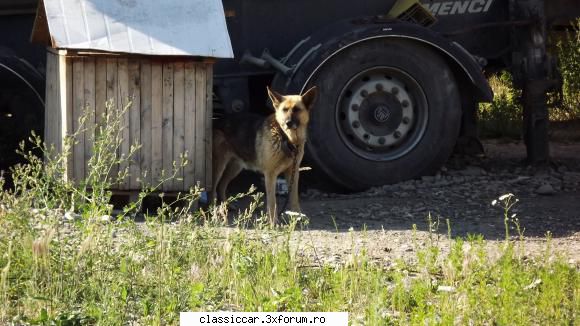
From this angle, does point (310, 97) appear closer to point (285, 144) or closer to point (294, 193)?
point (285, 144)

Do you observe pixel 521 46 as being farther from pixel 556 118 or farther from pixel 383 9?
pixel 556 118

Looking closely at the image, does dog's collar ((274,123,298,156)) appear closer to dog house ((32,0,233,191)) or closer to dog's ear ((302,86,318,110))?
dog's ear ((302,86,318,110))

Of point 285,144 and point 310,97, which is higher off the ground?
point 310,97

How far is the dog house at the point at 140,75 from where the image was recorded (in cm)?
823

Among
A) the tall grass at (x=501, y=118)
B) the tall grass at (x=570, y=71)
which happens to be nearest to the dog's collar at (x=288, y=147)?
the tall grass at (x=501, y=118)

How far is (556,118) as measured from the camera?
12.7 meters

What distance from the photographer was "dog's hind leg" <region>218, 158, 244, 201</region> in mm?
9438

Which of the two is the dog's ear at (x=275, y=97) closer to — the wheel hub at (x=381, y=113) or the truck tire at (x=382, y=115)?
the truck tire at (x=382, y=115)

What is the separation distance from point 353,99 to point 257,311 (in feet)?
14.0

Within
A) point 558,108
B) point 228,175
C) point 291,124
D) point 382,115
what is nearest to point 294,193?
point 291,124

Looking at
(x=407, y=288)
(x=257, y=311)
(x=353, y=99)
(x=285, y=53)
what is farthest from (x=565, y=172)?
(x=257, y=311)

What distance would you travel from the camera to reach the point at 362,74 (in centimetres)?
948

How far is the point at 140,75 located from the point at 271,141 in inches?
46.4

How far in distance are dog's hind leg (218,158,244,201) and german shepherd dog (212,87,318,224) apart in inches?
5.7
